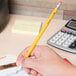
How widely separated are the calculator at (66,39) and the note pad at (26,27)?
A: 9 cm

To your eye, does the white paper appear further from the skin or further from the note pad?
the note pad

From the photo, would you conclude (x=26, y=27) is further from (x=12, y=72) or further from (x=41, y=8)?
(x=12, y=72)

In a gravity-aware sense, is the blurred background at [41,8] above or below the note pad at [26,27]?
Result: above

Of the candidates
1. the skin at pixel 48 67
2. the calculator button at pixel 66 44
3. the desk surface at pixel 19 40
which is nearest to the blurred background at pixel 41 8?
the desk surface at pixel 19 40

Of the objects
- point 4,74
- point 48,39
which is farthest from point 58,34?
point 4,74

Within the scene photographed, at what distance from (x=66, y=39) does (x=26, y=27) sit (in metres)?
0.18

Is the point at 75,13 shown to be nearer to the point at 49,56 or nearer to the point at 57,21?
the point at 57,21

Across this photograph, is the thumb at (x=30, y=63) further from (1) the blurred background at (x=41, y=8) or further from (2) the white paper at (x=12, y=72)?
(1) the blurred background at (x=41, y=8)

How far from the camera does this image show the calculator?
0.71 meters

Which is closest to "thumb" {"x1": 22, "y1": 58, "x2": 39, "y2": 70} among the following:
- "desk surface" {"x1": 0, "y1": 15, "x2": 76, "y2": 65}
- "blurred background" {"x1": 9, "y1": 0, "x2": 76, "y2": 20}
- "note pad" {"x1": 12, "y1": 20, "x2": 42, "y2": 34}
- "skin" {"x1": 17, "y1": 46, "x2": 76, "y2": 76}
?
"skin" {"x1": 17, "y1": 46, "x2": 76, "y2": 76}

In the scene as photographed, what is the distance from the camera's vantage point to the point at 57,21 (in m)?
0.90

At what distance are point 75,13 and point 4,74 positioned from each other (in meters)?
0.45

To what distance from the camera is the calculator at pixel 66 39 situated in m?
0.71

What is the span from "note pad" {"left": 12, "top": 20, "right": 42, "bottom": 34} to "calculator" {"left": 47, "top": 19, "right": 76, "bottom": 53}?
88mm
